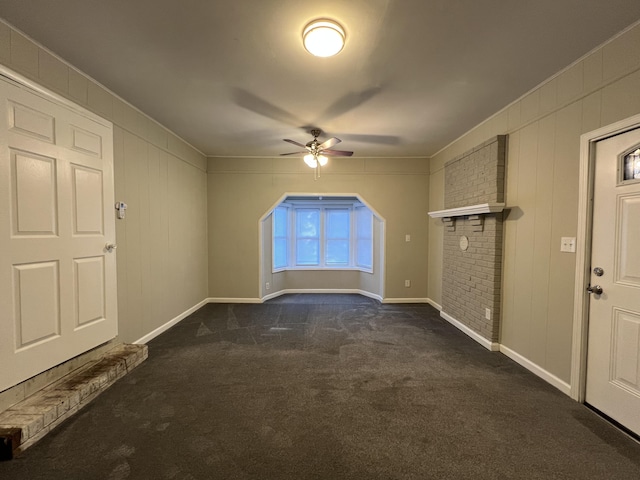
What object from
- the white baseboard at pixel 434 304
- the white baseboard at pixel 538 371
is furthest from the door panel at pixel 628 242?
the white baseboard at pixel 434 304

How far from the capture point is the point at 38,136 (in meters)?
2.04

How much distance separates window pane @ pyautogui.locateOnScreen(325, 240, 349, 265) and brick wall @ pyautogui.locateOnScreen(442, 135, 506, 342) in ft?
8.56

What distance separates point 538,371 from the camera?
8.63 feet

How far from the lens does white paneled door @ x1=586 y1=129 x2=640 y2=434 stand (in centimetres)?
189

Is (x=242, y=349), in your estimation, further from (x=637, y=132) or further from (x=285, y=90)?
(x=637, y=132)

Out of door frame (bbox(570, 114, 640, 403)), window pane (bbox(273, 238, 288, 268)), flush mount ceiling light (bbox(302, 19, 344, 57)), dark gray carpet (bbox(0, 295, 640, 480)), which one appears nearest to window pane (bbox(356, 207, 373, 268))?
→ window pane (bbox(273, 238, 288, 268))

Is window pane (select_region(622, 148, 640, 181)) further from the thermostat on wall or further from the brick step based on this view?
the brick step

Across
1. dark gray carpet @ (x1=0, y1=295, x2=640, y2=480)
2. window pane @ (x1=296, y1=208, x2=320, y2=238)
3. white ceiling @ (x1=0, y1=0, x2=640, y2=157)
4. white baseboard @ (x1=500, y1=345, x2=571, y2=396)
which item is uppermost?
white ceiling @ (x1=0, y1=0, x2=640, y2=157)

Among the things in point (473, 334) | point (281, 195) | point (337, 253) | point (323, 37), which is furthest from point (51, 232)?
point (337, 253)

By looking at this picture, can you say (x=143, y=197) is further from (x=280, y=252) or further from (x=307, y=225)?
(x=307, y=225)

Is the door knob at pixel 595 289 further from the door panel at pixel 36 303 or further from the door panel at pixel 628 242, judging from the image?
the door panel at pixel 36 303

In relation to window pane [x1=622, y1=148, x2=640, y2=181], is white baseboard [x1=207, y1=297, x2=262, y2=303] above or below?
below

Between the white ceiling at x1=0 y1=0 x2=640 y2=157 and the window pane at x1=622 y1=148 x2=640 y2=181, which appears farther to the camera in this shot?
the window pane at x1=622 y1=148 x2=640 y2=181

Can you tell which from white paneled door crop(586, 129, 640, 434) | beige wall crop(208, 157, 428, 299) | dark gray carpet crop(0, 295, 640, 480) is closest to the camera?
dark gray carpet crop(0, 295, 640, 480)
